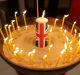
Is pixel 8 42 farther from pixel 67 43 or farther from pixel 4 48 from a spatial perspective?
pixel 67 43

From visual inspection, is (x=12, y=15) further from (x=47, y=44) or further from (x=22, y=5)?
(x=47, y=44)

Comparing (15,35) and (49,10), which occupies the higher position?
(15,35)

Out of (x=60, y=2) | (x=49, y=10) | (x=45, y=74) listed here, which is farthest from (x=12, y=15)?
(x=45, y=74)

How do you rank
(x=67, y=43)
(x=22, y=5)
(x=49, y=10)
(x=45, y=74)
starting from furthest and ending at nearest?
(x=49, y=10)
(x=22, y=5)
(x=67, y=43)
(x=45, y=74)

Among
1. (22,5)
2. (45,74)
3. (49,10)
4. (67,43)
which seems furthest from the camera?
(49,10)

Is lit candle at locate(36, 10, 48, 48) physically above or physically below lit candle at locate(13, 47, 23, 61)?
above

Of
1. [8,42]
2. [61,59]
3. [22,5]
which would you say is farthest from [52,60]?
[22,5]

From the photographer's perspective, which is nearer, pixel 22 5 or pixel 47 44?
pixel 47 44
